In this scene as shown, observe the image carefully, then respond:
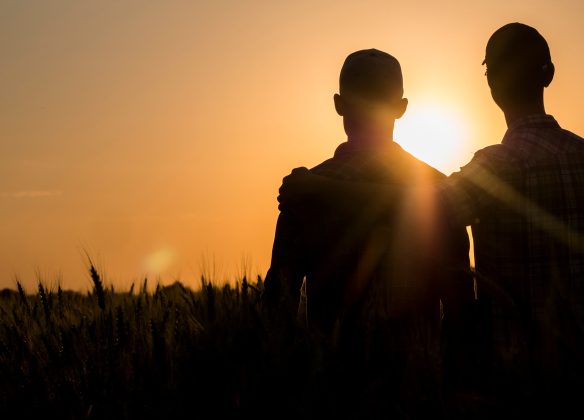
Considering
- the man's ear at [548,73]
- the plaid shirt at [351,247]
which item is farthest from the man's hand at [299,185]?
the man's ear at [548,73]

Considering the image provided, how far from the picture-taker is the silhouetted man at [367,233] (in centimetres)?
335

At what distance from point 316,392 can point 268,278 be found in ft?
6.24

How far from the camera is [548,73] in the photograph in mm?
3709

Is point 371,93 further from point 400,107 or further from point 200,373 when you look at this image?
point 200,373

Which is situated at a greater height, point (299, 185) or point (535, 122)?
point (535, 122)

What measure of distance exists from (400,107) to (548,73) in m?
0.79

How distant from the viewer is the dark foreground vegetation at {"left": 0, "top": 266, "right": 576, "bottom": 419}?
5.89 ft

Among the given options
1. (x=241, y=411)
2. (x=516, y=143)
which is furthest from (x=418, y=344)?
(x=516, y=143)

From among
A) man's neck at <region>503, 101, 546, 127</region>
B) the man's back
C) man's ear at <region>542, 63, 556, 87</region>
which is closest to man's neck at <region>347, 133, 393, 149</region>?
the man's back

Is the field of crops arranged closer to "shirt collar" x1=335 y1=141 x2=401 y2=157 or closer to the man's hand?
the man's hand

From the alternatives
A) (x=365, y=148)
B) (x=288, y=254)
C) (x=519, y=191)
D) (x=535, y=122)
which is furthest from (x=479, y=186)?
(x=288, y=254)

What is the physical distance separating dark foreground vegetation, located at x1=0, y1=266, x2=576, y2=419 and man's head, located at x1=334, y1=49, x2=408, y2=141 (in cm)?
134

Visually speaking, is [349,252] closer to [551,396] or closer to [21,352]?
[21,352]

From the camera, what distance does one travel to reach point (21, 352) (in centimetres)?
317
